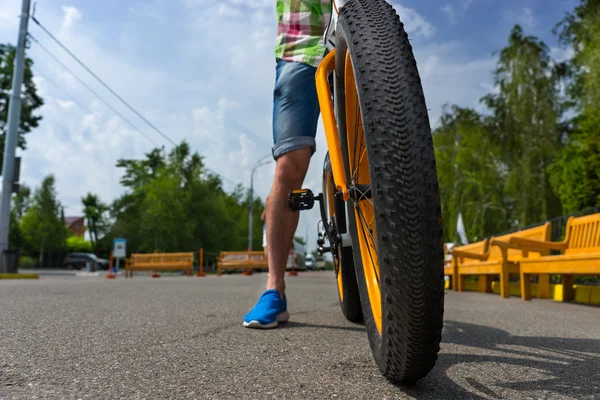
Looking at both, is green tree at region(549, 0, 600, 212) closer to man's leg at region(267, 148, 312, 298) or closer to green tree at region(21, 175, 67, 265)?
man's leg at region(267, 148, 312, 298)

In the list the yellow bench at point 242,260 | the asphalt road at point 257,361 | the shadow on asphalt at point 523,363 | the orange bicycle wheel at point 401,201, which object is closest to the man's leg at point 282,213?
the asphalt road at point 257,361

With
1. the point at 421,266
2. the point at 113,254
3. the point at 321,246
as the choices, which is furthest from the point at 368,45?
the point at 113,254

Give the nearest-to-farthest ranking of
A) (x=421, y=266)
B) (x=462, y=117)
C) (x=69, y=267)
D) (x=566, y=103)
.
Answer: (x=421, y=266) → (x=566, y=103) → (x=462, y=117) → (x=69, y=267)

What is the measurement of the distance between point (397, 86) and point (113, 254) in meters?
22.5

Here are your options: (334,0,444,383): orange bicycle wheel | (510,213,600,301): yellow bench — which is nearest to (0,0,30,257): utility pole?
(510,213,600,301): yellow bench

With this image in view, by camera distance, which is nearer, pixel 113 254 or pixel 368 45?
pixel 368 45

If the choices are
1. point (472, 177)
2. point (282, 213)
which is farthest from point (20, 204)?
point (282, 213)

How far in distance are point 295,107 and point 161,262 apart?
1978 cm

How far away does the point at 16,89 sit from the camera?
15.2 meters

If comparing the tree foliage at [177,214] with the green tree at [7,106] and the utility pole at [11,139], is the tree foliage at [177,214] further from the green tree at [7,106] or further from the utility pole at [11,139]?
the utility pole at [11,139]

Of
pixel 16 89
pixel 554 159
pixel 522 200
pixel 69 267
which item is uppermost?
pixel 16 89

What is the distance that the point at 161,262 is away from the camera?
21281 millimetres

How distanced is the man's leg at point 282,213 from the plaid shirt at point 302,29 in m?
0.47

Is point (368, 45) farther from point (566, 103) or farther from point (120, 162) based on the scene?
point (120, 162)
